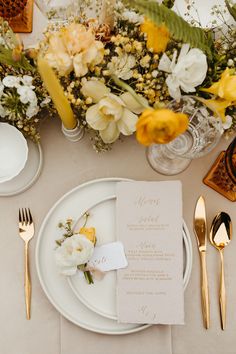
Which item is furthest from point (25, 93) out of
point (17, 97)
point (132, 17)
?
point (132, 17)

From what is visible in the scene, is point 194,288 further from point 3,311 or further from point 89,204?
point 3,311

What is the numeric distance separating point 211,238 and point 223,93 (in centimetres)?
32

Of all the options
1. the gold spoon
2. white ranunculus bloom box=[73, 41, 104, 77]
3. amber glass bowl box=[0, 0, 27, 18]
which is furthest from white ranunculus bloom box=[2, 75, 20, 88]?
the gold spoon

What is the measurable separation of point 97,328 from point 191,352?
0.21m

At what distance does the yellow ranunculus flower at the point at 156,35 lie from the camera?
0.75m

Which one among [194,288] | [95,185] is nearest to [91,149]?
[95,185]

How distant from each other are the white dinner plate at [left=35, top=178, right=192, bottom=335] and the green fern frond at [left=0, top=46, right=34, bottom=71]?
276 mm

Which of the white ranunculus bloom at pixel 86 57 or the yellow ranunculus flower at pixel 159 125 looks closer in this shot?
the yellow ranunculus flower at pixel 159 125

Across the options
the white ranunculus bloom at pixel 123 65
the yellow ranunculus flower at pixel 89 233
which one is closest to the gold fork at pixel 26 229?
the yellow ranunculus flower at pixel 89 233

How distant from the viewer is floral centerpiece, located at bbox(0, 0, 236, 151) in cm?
75

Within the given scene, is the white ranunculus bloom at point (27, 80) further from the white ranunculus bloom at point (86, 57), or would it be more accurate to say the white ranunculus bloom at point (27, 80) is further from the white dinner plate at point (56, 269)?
the white dinner plate at point (56, 269)

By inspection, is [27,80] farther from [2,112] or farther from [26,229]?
[26,229]

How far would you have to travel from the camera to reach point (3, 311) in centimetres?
90

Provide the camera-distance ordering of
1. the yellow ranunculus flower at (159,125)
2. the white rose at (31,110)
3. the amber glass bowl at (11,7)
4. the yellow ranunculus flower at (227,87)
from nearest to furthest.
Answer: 1. the yellow ranunculus flower at (159,125)
2. the yellow ranunculus flower at (227,87)
3. the white rose at (31,110)
4. the amber glass bowl at (11,7)
